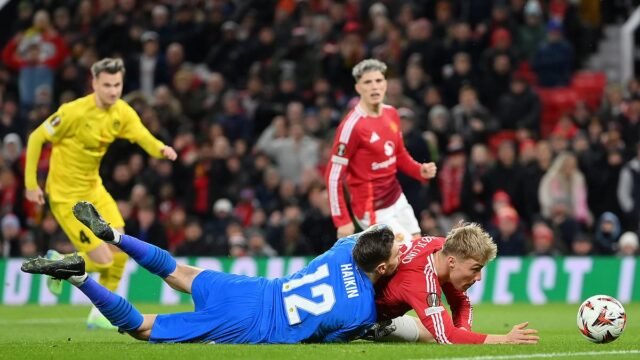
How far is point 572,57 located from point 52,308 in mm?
10660

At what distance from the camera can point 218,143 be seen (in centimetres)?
2164

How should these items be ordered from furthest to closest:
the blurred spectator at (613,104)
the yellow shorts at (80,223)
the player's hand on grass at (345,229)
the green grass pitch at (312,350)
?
the blurred spectator at (613,104) < the yellow shorts at (80,223) < the player's hand on grass at (345,229) < the green grass pitch at (312,350)

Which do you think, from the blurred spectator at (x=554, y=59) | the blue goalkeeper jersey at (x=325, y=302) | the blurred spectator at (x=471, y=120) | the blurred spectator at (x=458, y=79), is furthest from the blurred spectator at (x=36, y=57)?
the blue goalkeeper jersey at (x=325, y=302)

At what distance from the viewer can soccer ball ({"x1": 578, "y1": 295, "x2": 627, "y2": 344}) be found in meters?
10.4

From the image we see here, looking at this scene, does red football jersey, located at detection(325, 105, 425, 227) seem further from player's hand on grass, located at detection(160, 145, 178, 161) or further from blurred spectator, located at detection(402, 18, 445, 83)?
blurred spectator, located at detection(402, 18, 445, 83)

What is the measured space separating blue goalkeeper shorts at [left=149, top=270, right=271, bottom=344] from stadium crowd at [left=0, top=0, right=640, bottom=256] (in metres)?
8.49

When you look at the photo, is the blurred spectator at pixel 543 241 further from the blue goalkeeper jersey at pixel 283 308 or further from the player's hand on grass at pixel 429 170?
the blue goalkeeper jersey at pixel 283 308

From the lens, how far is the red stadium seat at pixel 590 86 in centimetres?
2380

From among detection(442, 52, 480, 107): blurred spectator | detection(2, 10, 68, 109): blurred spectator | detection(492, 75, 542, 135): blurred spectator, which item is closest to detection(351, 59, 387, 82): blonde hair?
detection(442, 52, 480, 107): blurred spectator

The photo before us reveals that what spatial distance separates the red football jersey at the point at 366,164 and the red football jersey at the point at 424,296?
3.05 m

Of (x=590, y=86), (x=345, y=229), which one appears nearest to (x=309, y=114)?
(x=590, y=86)

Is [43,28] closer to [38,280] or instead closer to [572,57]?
[38,280]

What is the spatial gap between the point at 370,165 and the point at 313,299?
12.9 feet

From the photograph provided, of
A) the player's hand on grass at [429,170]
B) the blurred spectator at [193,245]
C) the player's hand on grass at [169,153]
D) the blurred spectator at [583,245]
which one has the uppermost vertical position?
the player's hand on grass at [169,153]
